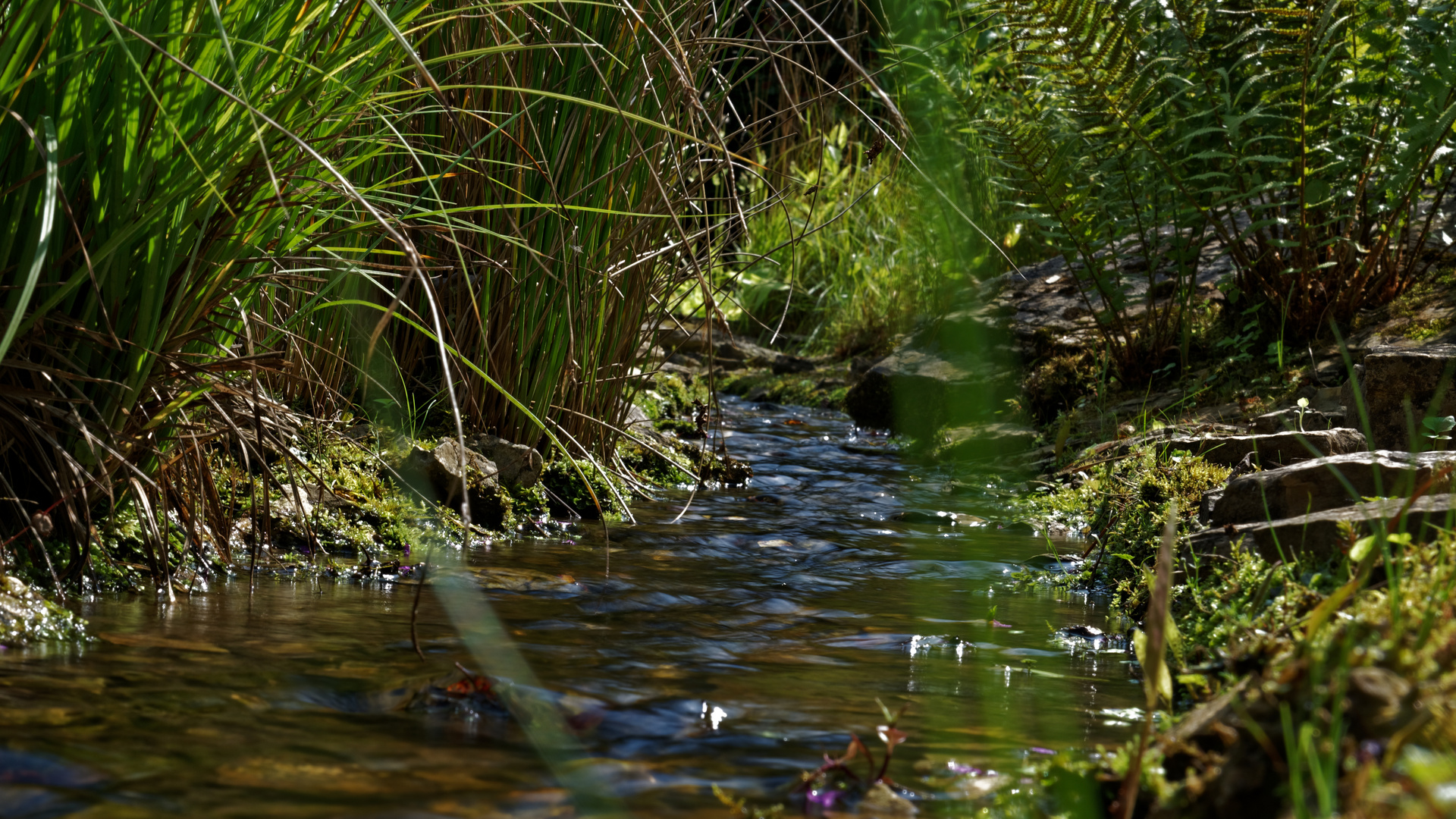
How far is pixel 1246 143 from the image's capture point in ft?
14.5

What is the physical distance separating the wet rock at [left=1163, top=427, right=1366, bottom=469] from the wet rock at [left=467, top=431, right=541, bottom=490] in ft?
7.09

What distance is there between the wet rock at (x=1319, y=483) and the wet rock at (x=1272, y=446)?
5.3 inches

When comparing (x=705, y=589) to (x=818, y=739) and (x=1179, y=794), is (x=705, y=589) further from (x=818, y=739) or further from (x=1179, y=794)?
(x=1179, y=794)

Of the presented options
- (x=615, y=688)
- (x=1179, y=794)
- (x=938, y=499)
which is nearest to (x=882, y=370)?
(x=938, y=499)

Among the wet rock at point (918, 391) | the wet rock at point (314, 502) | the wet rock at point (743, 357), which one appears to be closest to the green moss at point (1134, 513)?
the wet rock at point (314, 502)

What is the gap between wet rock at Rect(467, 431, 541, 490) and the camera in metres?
3.75

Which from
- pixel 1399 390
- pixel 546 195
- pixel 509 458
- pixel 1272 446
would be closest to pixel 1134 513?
pixel 1272 446

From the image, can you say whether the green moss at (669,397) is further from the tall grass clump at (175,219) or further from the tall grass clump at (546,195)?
the tall grass clump at (175,219)

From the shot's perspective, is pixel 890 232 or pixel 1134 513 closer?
pixel 1134 513

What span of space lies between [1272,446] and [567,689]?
2.53 metres

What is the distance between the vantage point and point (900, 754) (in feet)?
5.90

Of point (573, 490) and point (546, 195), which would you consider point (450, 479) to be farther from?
A: point (546, 195)

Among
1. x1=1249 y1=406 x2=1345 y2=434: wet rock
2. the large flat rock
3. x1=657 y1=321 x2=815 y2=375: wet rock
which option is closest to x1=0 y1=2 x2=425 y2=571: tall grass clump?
the large flat rock

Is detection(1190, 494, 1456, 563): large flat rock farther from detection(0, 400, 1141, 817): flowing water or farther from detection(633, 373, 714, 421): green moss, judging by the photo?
detection(633, 373, 714, 421): green moss
